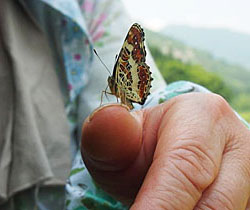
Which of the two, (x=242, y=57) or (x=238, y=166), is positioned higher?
(x=238, y=166)

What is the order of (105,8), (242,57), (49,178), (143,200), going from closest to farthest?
(143,200) < (49,178) < (105,8) < (242,57)

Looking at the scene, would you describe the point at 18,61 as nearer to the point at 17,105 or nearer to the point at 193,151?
the point at 17,105

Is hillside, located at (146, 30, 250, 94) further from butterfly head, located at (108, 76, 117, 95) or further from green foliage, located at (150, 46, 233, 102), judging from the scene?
butterfly head, located at (108, 76, 117, 95)

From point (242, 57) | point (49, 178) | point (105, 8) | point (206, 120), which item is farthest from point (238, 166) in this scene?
point (242, 57)

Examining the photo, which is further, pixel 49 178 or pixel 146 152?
pixel 49 178

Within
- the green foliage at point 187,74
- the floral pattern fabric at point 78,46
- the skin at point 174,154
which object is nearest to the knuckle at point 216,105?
the skin at point 174,154

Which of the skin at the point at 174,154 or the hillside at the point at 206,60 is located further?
the hillside at the point at 206,60

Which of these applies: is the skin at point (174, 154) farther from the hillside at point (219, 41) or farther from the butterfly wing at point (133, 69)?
the hillside at point (219, 41)
